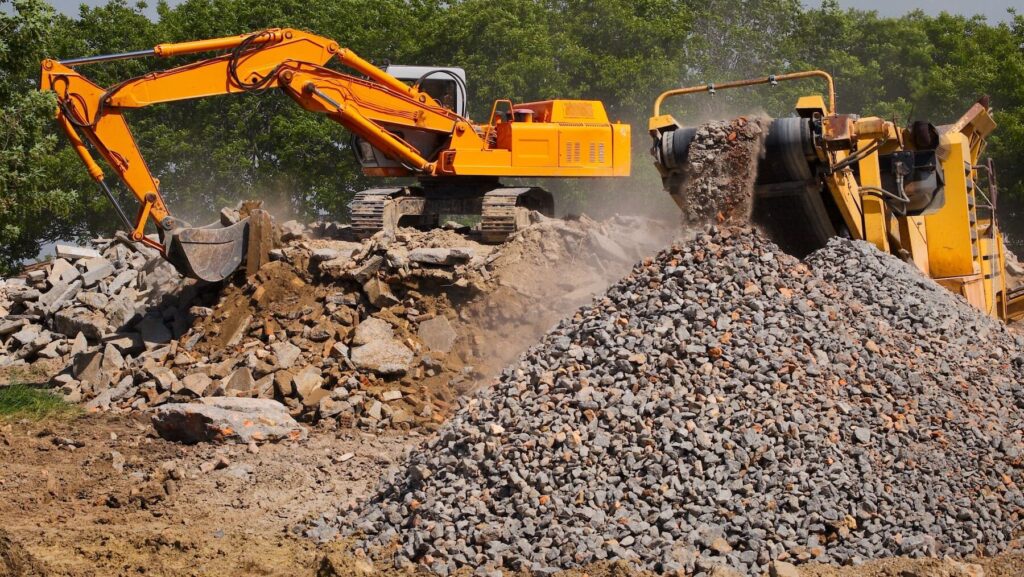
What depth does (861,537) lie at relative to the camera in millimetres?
6074

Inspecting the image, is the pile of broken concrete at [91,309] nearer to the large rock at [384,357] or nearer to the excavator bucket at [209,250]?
the excavator bucket at [209,250]

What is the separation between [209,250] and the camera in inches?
472

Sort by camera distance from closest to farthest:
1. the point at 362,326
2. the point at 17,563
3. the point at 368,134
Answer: the point at 17,563, the point at 362,326, the point at 368,134

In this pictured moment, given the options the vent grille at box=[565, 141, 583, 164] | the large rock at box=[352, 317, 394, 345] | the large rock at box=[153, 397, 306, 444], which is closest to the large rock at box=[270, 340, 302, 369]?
the large rock at box=[352, 317, 394, 345]

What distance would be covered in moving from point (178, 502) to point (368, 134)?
6.56m

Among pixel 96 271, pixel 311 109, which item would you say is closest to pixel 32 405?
pixel 96 271

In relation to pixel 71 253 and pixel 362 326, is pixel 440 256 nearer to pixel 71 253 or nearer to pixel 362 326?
pixel 362 326

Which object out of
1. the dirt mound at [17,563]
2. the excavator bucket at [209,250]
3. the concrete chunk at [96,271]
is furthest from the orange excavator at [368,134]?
the dirt mound at [17,563]

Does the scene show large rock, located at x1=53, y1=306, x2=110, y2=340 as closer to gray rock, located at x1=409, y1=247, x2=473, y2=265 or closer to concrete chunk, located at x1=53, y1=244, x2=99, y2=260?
concrete chunk, located at x1=53, y1=244, x2=99, y2=260

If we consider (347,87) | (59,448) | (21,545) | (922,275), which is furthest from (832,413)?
(347,87)

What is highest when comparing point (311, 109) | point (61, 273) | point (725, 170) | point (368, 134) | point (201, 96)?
point (201, 96)

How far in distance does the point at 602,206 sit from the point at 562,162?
1422 centimetres

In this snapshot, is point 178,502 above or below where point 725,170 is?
below

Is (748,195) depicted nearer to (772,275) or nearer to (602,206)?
(772,275)
